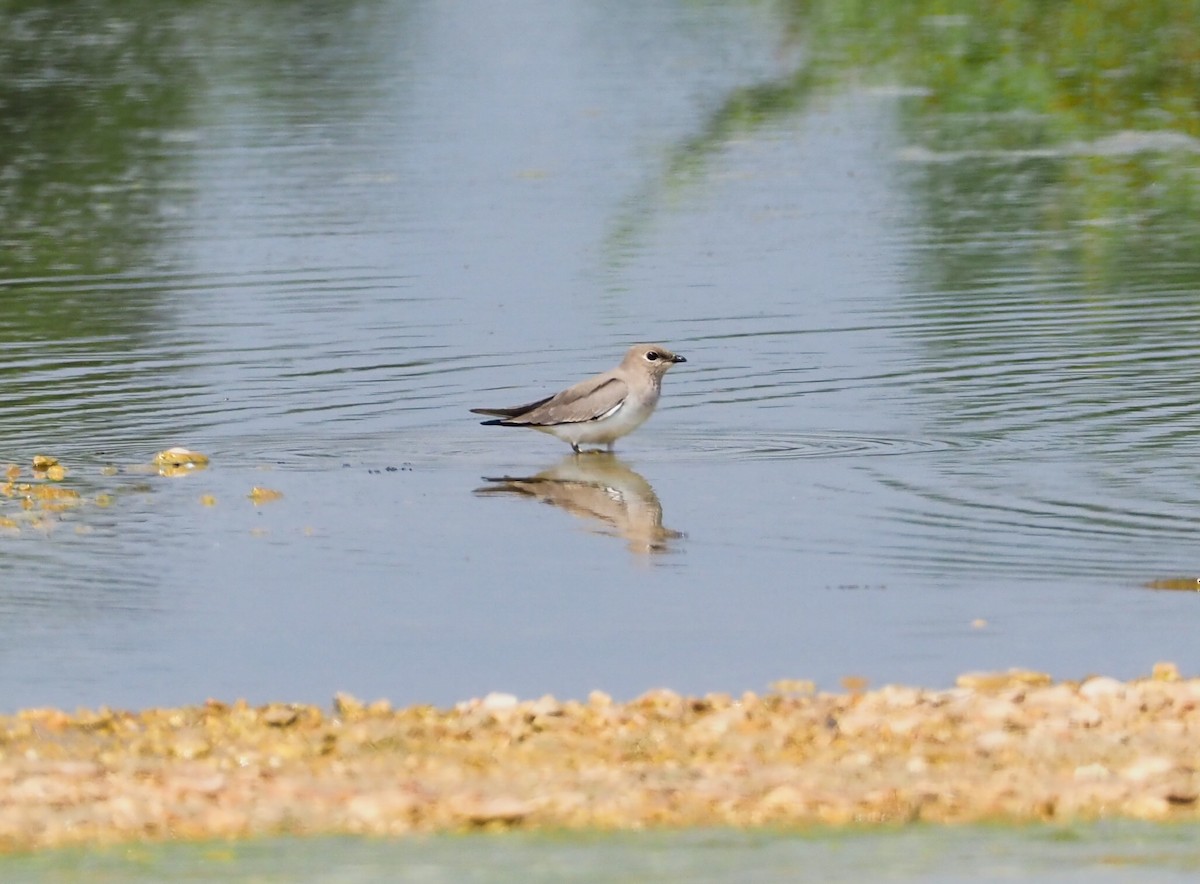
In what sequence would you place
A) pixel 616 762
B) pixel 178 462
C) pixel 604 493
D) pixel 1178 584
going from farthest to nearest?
pixel 178 462 < pixel 604 493 < pixel 1178 584 < pixel 616 762

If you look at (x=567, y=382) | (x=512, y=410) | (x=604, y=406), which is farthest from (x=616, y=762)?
(x=567, y=382)

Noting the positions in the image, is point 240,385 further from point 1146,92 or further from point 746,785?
point 1146,92

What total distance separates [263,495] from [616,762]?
5.41 meters

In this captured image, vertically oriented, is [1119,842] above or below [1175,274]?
above

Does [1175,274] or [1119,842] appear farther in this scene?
[1175,274]

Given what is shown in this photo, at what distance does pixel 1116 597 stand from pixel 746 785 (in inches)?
130

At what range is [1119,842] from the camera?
21.7 ft

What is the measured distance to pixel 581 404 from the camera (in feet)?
46.0

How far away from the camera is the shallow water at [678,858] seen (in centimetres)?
627

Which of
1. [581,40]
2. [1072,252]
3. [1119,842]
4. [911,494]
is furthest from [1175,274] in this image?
[581,40]

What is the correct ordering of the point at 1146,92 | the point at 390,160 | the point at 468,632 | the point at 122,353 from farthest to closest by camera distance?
the point at 1146,92 → the point at 390,160 → the point at 122,353 → the point at 468,632

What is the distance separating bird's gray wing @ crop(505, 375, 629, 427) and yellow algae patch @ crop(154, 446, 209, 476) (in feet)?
5.68

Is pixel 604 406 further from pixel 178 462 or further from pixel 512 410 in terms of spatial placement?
pixel 178 462

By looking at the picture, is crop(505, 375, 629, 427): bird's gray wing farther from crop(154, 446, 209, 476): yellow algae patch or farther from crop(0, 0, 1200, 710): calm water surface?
→ crop(154, 446, 209, 476): yellow algae patch
